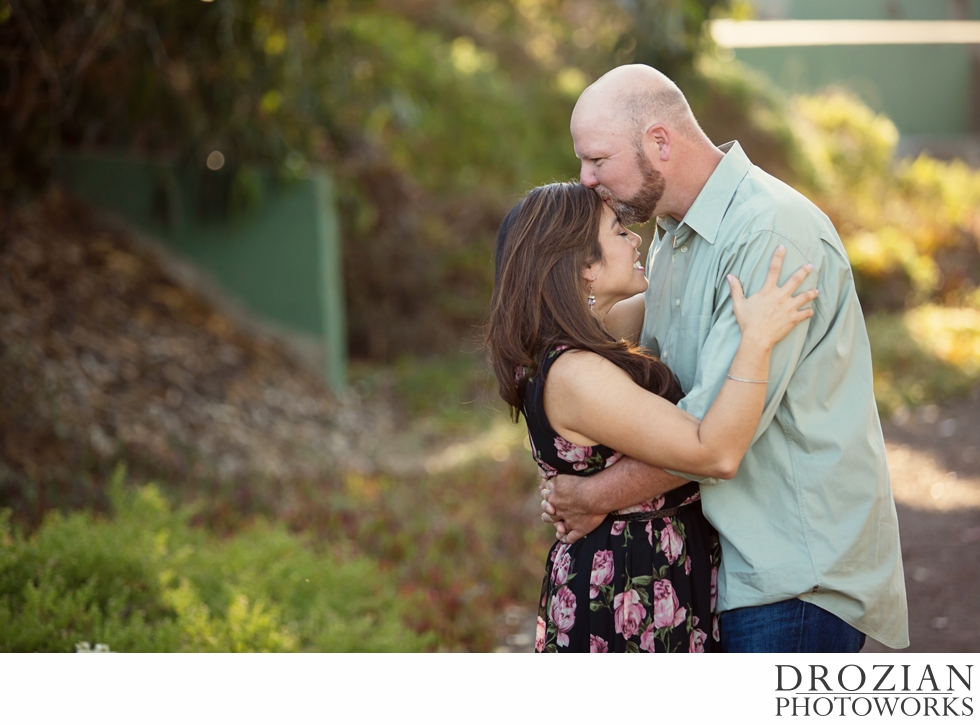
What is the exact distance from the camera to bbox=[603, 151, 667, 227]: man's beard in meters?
2.37

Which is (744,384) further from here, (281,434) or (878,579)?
(281,434)

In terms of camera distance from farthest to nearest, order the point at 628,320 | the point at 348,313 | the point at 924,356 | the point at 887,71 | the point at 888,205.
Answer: the point at 887,71 < the point at 888,205 < the point at 348,313 < the point at 924,356 < the point at 628,320

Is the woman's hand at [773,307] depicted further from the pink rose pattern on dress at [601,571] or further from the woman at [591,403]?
the pink rose pattern on dress at [601,571]

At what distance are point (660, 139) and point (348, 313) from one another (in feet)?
28.2

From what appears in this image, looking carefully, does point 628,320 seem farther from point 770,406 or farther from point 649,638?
point 649,638

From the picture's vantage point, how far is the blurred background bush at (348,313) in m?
4.36

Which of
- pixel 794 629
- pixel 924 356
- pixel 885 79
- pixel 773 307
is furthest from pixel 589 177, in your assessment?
pixel 885 79

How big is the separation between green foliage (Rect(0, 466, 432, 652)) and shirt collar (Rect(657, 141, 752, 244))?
221 cm

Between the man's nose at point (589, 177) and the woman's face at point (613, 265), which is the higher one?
the man's nose at point (589, 177)

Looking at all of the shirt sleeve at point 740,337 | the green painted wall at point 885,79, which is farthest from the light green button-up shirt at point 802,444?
the green painted wall at point 885,79

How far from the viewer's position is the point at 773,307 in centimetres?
210

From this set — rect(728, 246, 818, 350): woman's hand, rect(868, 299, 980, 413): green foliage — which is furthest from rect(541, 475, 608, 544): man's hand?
rect(868, 299, 980, 413): green foliage

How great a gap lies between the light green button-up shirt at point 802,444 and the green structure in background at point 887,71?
40.9 ft

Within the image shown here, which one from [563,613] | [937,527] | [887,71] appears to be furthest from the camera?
[887,71]
